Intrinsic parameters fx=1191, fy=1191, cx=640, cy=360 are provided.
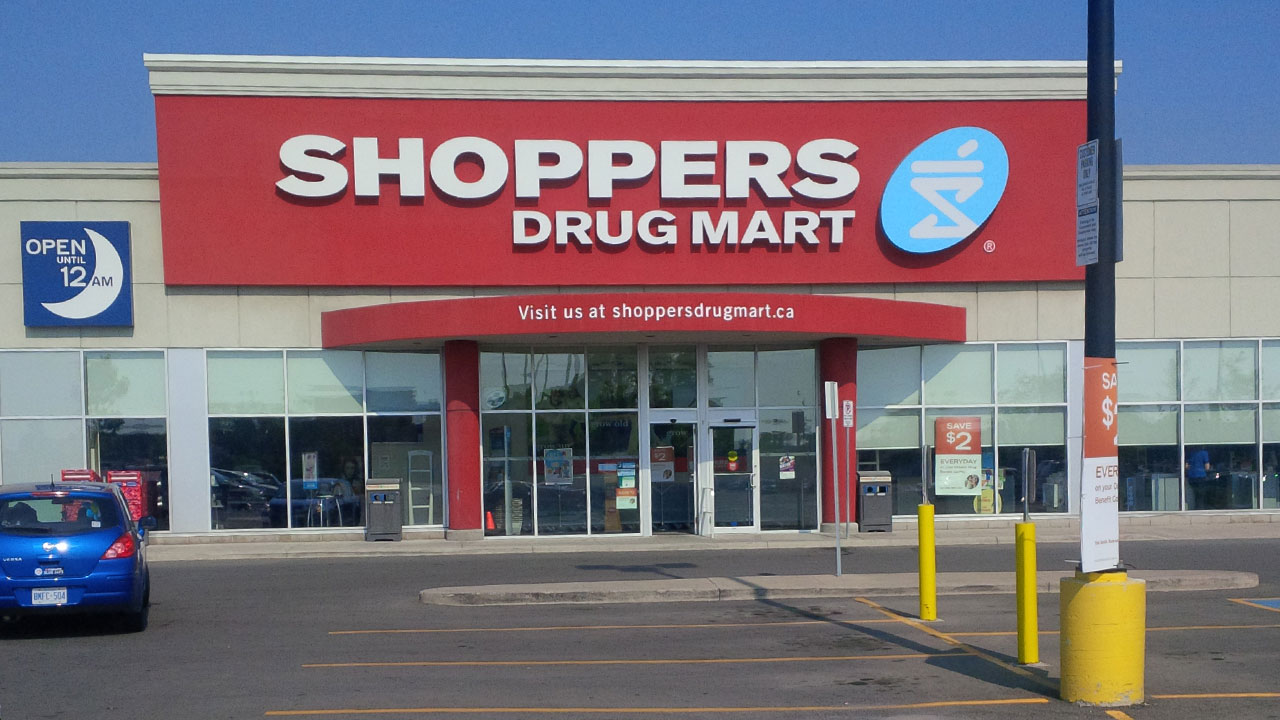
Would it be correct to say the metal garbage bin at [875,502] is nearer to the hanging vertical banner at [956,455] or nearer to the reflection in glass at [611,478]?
the hanging vertical banner at [956,455]

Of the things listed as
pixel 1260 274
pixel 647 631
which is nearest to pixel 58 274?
pixel 647 631

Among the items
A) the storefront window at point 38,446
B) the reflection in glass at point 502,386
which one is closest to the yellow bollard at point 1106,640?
the reflection in glass at point 502,386

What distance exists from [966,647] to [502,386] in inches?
542

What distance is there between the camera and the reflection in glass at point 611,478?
23750mm

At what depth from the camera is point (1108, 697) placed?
347 inches

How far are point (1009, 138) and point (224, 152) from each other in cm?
1558

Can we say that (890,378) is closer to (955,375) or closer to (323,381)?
(955,375)

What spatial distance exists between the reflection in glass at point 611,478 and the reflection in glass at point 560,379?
1.90 ft

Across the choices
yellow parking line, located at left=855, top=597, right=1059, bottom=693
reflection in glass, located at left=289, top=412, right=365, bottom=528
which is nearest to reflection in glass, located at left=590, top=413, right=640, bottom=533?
reflection in glass, located at left=289, top=412, right=365, bottom=528

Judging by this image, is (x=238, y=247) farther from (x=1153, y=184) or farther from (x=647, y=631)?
(x=1153, y=184)

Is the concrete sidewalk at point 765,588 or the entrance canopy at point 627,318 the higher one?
the entrance canopy at point 627,318

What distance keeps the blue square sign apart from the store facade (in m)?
0.06

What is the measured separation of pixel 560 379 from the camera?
2381cm

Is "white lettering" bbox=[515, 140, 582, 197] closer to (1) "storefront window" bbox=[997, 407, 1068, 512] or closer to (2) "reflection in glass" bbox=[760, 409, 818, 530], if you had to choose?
(2) "reflection in glass" bbox=[760, 409, 818, 530]
